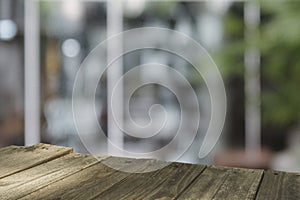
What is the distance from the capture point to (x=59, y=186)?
974mm

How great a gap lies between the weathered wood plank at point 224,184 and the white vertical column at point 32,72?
374cm

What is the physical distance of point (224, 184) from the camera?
1.00m

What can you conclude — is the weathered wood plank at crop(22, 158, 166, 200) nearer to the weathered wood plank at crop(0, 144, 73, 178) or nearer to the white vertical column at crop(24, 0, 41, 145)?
the weathered wood plank at crop(0, 144, 73, 178)

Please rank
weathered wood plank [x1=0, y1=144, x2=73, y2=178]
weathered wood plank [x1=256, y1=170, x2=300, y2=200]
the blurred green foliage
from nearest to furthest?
weathered wood plank [x1=256, y1=170, x2=300, y2=200] → weathered wood plank [x1=0, y1=144, x2=73, y2=178] → the blurred green foliage

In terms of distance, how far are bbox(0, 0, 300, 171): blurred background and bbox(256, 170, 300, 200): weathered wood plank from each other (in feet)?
10.2

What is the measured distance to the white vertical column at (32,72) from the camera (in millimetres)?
4672

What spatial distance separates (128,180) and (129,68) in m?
3.68

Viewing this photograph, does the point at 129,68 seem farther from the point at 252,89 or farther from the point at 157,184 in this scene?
the point at 157,184

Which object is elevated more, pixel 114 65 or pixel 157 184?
pixel 114 65

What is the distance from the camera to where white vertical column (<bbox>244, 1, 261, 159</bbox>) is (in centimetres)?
418

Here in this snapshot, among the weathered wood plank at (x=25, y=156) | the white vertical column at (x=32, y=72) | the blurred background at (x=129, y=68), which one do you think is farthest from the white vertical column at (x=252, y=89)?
the weathered wood plank at (x=25, y=156)

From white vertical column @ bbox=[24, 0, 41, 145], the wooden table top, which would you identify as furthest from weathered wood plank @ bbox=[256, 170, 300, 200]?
white vertical column @ bbox=[24, 0, 41, 145]

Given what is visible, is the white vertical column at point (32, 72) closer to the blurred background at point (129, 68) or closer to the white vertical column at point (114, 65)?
the blurred background at point (129, 68)

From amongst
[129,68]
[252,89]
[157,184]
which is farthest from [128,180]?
[129,68]
